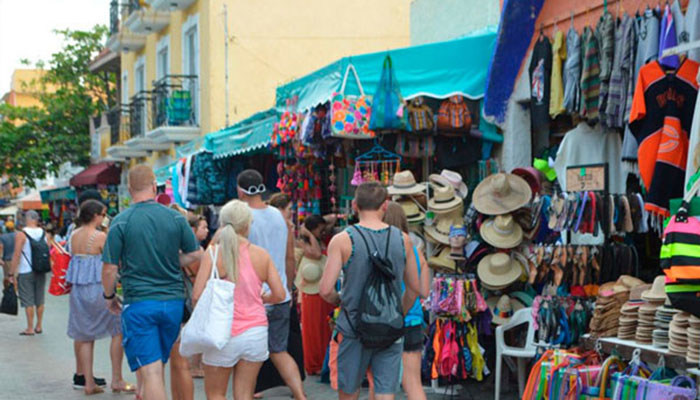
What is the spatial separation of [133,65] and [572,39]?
69.8ft

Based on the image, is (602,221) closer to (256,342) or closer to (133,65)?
(256,342)

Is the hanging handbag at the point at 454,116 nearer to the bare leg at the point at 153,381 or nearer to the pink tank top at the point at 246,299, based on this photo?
the pink tank top at the point at 246,299

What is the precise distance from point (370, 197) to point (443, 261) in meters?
2.69

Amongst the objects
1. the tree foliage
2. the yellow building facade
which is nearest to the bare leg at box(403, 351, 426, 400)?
the yellow building facade

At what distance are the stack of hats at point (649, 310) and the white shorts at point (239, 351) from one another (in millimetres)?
2445

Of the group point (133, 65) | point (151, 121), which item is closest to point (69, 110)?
point (133, 65)

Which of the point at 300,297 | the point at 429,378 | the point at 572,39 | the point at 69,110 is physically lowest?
the point at 429,378

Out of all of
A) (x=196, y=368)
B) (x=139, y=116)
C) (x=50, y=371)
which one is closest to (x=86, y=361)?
(x=196, y=368)

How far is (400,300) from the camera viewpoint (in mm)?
5824

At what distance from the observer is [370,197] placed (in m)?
5.88

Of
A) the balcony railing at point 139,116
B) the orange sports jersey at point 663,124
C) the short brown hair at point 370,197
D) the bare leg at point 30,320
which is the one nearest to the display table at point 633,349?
the orange sports jersey at point 663,124

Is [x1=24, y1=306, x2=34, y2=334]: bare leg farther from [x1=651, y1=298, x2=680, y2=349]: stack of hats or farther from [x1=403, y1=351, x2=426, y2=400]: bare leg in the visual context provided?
[x1=651, y1=298, x2=680, y2=349]: stack of hats

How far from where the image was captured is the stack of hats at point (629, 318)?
6.04m

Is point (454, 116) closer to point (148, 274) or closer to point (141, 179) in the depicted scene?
point (141, 179)
